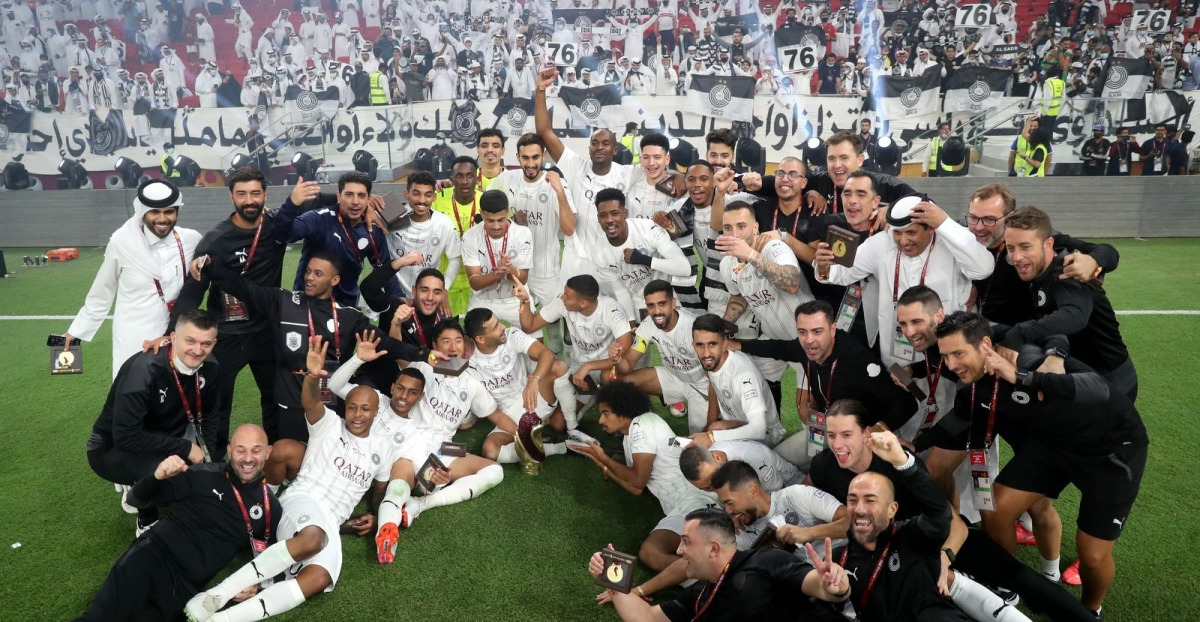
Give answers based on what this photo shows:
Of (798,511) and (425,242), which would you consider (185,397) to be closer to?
(425,242)

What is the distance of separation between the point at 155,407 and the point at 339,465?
1115 millimetres

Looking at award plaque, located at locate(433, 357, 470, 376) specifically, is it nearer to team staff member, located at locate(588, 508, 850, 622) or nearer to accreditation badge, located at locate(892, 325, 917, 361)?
team staff member, located at locate(588, 508, 850, 622)

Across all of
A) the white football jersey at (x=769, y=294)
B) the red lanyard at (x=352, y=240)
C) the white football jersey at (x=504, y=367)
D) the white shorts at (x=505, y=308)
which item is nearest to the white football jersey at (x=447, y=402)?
the white football jersey at (x=504, y=367)

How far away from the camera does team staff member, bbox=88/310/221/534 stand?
16.0 feet

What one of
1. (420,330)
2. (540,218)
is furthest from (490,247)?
(420,330)

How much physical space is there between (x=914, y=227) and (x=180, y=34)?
944 inches

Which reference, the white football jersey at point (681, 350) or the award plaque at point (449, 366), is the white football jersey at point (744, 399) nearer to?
the white football jersey at point (681, 350)

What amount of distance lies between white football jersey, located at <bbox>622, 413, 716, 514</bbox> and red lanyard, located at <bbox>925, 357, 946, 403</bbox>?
1.50 meters

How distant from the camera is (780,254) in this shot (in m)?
5.69

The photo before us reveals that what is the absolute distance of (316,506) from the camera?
493 centimetres

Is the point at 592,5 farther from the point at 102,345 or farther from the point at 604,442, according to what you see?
the point at 604,442

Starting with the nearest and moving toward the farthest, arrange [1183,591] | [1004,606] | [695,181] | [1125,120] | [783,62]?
[1004,606] < [1183,591] < [695,181] < [1125,120] < [783,62]

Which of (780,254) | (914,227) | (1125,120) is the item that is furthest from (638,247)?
(1125,120)

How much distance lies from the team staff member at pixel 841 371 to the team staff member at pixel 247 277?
12.3ft
